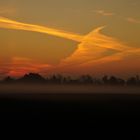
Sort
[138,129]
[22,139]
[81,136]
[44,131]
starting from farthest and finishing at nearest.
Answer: [138,129] < [44,131] < [81,136] < [22,139]

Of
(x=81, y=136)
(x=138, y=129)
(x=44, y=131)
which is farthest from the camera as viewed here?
(x=138, y=129)

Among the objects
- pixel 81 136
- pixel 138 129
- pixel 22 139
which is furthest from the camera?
pixel 138 129

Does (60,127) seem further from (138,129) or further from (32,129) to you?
(138,129)

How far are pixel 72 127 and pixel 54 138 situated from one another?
984 cm

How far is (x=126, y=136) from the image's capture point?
40.2 meters

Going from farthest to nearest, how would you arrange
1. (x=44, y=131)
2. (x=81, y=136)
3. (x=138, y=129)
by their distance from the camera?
(x=138, y=129), (x=44, y=131), (x=81, y=136)

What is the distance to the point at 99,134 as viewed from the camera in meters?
41.8

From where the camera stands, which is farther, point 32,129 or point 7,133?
point 32,129

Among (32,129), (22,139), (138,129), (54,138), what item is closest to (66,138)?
(54,138)

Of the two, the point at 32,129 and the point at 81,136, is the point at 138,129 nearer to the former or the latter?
the point at 81,136

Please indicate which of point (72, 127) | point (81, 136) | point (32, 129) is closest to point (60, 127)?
point (72, 127)

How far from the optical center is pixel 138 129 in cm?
4656

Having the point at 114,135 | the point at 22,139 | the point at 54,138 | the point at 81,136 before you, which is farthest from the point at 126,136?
the point at 22,139

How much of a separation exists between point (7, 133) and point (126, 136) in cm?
1262
